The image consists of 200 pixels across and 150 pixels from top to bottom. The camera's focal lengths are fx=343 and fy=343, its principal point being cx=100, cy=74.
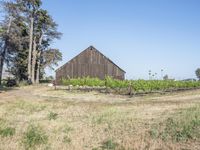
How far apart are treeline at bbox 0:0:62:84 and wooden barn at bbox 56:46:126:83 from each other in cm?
826

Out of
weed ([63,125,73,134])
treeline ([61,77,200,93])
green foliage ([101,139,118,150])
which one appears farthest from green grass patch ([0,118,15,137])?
treeline ([61,77,200,93])

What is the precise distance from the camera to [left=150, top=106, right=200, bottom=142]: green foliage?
12797 millimetres

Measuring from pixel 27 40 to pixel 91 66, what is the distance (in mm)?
13667

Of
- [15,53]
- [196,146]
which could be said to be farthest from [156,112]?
[15,53]

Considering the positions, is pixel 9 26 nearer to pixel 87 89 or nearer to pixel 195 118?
pixel 87 89

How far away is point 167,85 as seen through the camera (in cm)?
4453

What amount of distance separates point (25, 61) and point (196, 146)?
194 ft

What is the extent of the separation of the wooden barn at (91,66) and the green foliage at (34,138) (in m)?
47.6

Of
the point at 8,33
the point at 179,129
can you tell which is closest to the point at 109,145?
the point at 179,129

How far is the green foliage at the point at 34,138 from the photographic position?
13.3 metres

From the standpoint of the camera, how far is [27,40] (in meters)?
66.2

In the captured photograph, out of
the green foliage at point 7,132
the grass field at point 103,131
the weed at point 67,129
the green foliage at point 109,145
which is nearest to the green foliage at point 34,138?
the grass field at point 103,131

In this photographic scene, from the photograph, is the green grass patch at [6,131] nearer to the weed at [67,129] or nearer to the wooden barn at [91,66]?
the weed at [67,129]

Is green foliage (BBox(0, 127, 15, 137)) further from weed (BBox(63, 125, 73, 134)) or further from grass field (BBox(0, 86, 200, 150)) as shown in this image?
weed (BBox(63, 125, 73, 134))
